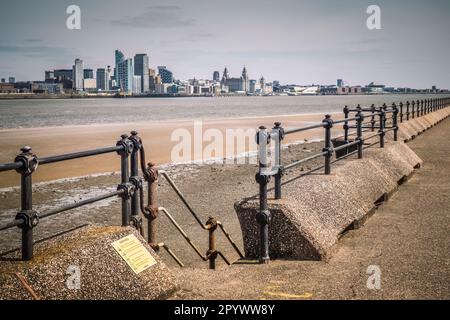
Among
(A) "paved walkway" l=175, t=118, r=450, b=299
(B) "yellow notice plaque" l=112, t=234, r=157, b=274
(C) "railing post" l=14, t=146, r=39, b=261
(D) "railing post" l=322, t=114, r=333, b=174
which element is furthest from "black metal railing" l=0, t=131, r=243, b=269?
(D) "railing post" l=322, t=114, r=333, b=174

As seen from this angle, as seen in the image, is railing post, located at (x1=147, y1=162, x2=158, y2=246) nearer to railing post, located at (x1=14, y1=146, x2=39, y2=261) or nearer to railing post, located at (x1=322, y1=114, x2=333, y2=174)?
railing post, located at (x1=14, y1=146, x2=39, y2=261)

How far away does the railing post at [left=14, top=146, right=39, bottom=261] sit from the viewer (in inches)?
148

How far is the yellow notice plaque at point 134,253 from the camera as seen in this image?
4.20 meters

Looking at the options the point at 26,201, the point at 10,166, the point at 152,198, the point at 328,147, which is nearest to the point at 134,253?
the point at 26,201

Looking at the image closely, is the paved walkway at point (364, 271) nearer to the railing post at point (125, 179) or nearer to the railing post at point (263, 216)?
the railing post at point (263, 216)

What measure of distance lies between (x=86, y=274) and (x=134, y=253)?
558mm

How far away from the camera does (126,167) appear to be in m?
4.83

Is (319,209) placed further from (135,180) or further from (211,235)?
(135,180)

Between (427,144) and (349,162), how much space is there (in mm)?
10197

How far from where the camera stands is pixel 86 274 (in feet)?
12.6

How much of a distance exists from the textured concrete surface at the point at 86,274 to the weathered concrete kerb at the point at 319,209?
160 centimetres

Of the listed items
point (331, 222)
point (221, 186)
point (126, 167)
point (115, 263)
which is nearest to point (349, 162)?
point (331, 222)

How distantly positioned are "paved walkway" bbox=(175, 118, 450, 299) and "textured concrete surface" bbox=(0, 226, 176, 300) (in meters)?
0.35

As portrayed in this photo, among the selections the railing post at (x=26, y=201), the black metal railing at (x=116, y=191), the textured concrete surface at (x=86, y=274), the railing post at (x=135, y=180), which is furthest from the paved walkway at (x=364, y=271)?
the railing post at (x=26, y=201)
